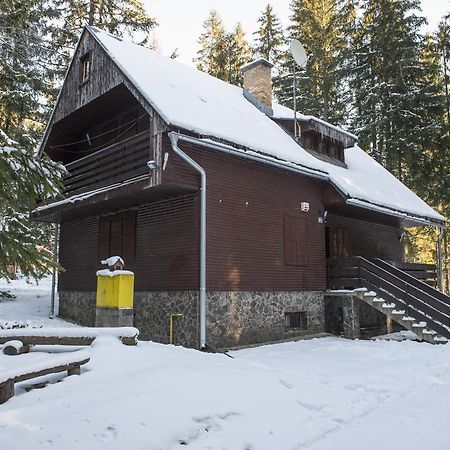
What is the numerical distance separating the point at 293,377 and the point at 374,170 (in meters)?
15.1

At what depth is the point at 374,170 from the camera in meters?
20.6

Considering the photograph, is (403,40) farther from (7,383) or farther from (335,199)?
(7,383)

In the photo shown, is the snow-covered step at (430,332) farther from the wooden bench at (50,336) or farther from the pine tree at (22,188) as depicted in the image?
the pine tree at (22,188)

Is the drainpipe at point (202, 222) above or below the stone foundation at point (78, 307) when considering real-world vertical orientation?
above

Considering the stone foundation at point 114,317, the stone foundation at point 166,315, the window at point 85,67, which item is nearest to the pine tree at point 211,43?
the window at point 85,67

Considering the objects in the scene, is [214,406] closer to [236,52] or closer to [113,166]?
[113,166]

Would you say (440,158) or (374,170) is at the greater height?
(440,158)

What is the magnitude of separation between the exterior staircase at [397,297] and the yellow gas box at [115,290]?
746cm

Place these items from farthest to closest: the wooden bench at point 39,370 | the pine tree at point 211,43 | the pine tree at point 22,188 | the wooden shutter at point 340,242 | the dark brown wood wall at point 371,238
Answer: the pine tree at point 211,43, the dark brown wood wall at point 371,238, the wooden shutter at point 340,242, the wooden bench at point 39,370, the pine tree at point 22,188

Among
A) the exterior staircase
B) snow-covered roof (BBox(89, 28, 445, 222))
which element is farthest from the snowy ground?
snow-covered roof (BBox(89, 28, 445, 222))

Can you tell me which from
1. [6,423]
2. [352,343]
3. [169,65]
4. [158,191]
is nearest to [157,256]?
[158,191]

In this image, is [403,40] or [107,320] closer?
[107,320]

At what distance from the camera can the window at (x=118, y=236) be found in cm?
1375

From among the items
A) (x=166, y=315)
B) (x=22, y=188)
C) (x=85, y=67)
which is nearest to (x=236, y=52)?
(x=85, y=67)
